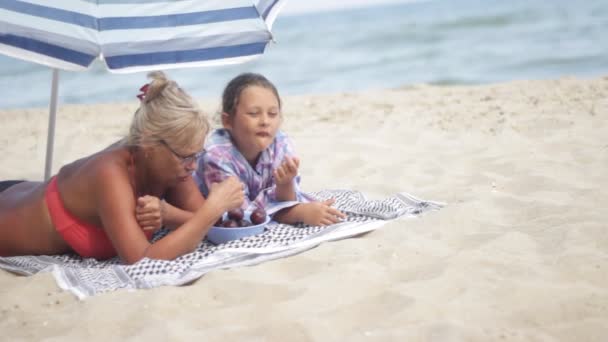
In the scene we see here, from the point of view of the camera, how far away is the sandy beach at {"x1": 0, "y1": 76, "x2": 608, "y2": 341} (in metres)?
2.35

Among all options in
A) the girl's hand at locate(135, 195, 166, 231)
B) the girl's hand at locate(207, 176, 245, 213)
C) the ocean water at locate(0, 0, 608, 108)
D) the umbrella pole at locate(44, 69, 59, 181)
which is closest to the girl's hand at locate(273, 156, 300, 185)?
the girl's hand at locate(207, 176, 245, 213)

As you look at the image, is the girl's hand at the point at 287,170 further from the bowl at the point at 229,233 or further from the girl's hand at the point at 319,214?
the bowl at the point at 229,233

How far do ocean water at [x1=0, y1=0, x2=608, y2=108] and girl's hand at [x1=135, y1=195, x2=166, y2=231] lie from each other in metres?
Result: 8.15

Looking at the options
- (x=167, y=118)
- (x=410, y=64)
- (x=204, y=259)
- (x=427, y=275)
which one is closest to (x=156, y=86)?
(x=167, y=118)

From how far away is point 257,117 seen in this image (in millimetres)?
3695

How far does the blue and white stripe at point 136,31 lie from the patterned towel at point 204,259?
975mm

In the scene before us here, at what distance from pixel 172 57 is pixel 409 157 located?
7.60 feet

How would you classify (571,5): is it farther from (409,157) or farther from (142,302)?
(142,302)

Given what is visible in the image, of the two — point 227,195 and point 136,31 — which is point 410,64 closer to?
point 136,31

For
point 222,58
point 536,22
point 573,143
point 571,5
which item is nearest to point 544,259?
point 222,58

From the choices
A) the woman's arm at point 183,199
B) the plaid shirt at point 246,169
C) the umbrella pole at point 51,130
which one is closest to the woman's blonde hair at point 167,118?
the woman's arm at point 183,199

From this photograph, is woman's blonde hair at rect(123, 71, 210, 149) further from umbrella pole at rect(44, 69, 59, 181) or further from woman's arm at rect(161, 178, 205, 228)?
umbrella pole at rect(44, 69, 59, 181)

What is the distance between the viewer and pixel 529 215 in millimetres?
3572

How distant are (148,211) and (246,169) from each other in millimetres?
932
